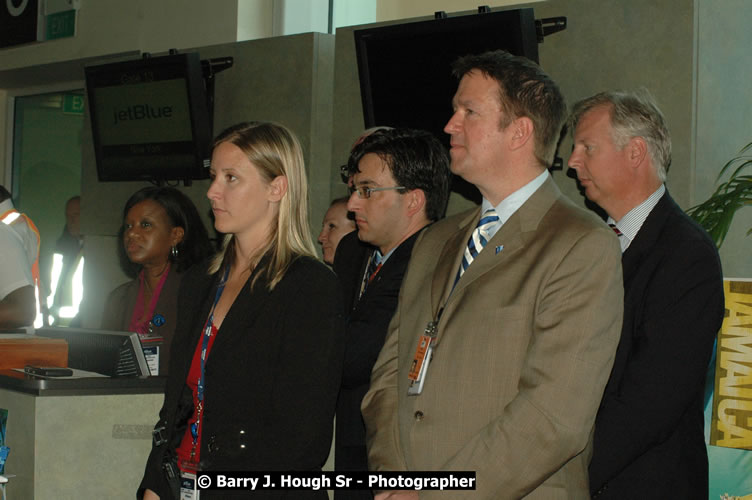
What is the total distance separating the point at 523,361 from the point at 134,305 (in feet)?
8.79

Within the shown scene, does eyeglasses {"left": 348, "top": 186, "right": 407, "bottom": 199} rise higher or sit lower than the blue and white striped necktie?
higher

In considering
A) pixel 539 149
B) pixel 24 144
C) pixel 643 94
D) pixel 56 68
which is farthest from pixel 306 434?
pixel 24 144

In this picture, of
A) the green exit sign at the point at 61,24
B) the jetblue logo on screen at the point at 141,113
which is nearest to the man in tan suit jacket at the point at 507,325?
the jetblue logo on screen at the point at 141,113

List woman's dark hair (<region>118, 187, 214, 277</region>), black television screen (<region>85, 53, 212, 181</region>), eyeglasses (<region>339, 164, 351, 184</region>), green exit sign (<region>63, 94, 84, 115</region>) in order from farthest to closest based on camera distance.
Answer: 1. green exit sign (<region>63, 94, 84, 115</region>)
2. black television screen (<region>85, 53, 212, 181</region>)
3. woman's dark hair (<region>118, 187, 214, 277</region>)
4. eyeglasses (<region>339, 164, 351, 184</region>)

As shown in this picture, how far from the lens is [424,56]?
389 cm

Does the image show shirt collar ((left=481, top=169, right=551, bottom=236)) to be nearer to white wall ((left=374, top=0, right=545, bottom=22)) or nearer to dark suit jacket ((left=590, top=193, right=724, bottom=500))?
dark suit jacket ((left=590, top=193, right=724, bottom=500))

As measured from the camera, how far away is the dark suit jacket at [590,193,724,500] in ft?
6.84

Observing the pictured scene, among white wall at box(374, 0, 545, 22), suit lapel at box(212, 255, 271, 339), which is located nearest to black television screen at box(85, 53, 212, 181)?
white wall at box(374, 0, 545, 22)

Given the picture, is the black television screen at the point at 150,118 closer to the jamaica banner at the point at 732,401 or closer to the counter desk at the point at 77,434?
the counter desk at the point at 77,434

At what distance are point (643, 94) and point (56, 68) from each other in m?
5.43

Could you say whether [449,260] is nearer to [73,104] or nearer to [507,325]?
[507,325]

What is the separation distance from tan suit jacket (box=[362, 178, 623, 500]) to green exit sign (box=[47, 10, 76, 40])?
214 inches

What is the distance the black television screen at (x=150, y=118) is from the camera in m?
5.14

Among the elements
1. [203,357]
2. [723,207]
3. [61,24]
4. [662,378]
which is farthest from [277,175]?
[61,24]
